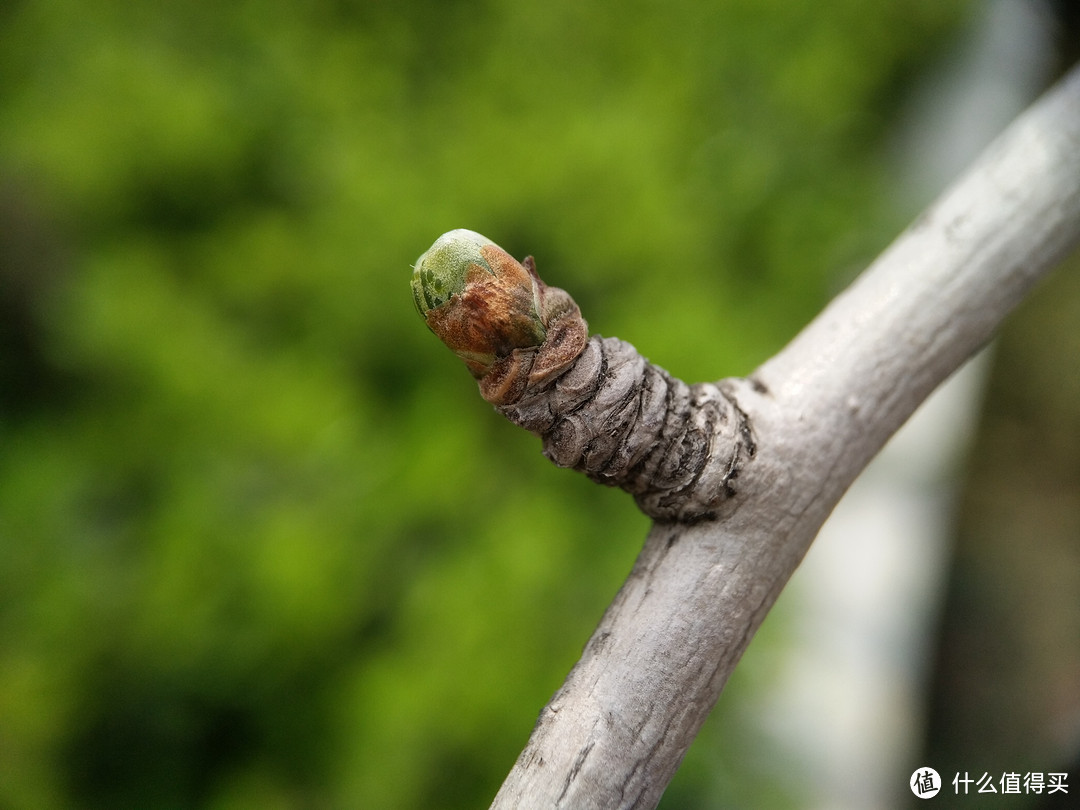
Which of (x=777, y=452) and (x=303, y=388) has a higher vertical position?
(x=303, y=388)

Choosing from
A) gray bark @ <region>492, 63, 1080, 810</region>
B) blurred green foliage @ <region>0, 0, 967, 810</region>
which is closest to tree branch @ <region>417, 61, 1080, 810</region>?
gray bark @ <region>492, 63, 1080, 810</region>

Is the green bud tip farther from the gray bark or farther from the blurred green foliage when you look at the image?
the blurred green foliage

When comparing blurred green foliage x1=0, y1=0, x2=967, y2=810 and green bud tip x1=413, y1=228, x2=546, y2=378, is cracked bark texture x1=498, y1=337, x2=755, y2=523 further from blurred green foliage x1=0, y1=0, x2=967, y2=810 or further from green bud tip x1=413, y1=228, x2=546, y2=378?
blurred green foliage x1=0, y1=0, x2=967, y2=810

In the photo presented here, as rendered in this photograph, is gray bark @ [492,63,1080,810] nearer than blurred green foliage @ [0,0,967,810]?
Yes

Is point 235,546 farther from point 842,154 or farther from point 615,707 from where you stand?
point 842,154

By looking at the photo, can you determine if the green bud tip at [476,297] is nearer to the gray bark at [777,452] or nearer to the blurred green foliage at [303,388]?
the gray bark at [777,452]

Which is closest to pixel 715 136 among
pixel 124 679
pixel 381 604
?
pixel 381 604

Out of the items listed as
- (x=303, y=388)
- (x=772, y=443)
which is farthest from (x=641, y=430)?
(x=303, y=388)

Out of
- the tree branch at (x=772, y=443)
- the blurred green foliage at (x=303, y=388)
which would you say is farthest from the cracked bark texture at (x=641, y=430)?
the blurred green foliage at (x=303, y=388)

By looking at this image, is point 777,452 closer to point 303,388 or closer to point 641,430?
point 641,430
